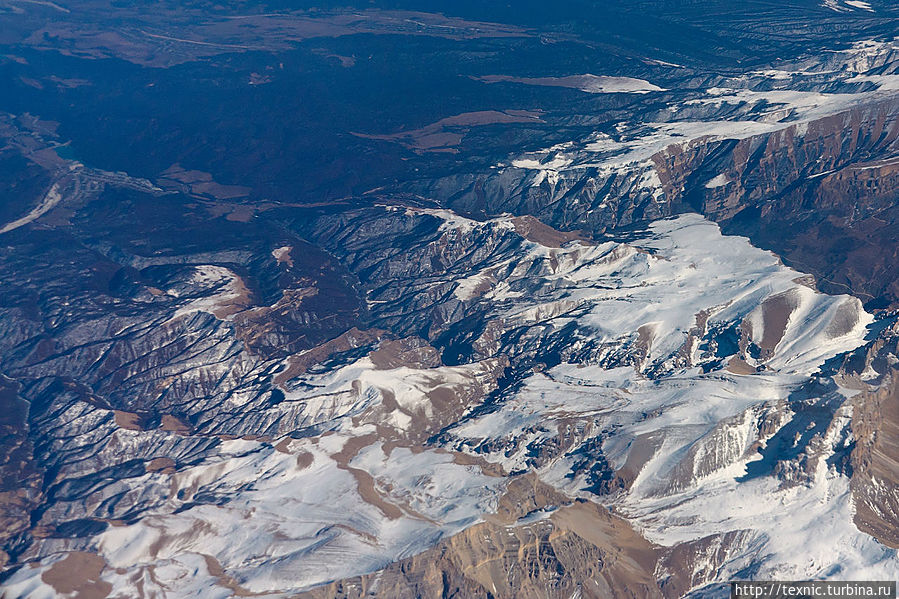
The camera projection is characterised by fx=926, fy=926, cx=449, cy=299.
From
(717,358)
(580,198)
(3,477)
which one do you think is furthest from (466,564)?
(580,198)

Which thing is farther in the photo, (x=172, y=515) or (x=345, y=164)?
(x=345, y=164)

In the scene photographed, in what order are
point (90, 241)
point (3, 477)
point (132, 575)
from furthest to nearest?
1. point (90, 241)
2. point (3, 477)
3. point (132, 575)

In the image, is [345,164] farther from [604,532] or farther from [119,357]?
[604,532]

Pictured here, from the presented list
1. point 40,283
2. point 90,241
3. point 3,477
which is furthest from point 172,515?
point 90,241

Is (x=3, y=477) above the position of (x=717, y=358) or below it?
below

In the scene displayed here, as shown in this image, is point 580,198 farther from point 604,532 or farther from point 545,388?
point 604,532

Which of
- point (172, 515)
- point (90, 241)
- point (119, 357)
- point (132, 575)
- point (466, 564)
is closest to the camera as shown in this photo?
point (466, 564)
